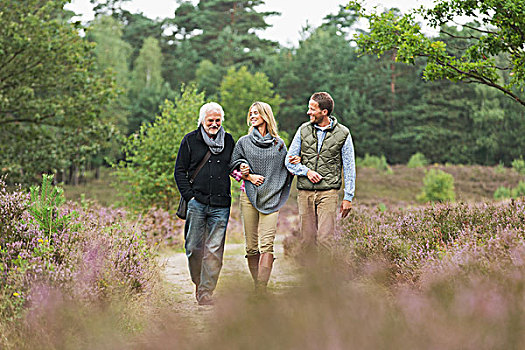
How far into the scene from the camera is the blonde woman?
5.77m

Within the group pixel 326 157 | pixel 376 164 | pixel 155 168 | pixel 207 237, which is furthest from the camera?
pixel 376 164

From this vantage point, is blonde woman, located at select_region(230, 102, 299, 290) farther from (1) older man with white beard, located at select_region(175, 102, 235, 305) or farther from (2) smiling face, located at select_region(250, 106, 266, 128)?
(1) older man with white beard, located at select_region(175, 102, 235, 305)

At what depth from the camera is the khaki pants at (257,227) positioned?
575cm

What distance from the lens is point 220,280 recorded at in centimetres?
274

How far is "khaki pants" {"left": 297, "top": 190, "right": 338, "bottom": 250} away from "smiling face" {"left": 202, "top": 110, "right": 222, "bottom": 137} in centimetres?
111

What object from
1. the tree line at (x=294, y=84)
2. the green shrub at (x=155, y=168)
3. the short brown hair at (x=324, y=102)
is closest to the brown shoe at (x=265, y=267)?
the short brown hair at (x=324, y=102)

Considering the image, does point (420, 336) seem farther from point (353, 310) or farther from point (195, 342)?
point (195, 342)

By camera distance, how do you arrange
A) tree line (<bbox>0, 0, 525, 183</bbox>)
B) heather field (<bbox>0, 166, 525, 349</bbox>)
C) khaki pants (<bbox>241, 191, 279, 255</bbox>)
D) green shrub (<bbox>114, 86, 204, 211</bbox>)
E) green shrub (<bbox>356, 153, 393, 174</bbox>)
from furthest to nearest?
tree line (<bbox>0, 0, 525, 183</bbox>) → green shrub (<bbox>356, 153, 393, 174</bbox>) → green shrub (<bbox>114, 86, 204, 211</bbox>) → khaki pants (<bbox>241, 191, 279, 255</bbox>) → heather field (<bbox>0, 166, 525, 349</bbox>)

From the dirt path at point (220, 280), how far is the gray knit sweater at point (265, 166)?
0.70 metres

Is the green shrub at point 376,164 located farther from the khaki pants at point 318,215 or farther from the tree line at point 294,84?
the khaki pants at point 318,215

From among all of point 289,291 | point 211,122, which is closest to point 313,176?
point 211,122

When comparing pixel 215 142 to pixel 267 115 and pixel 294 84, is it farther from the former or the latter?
pixel 294 84

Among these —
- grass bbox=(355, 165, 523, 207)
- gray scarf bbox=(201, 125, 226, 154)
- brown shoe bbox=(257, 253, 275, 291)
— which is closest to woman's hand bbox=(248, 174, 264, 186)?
gray scarf bbox=(201, 125, 226, 154)

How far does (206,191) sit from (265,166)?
0.68 metres
